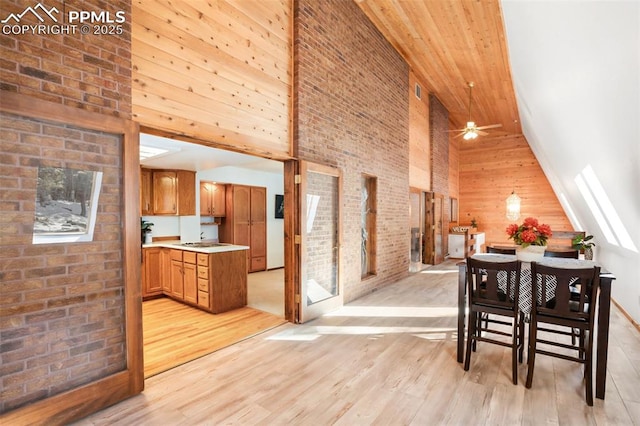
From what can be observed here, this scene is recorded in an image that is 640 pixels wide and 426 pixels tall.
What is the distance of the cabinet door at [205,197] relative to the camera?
690 cm

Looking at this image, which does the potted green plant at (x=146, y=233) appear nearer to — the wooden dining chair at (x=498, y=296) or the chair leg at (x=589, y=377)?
the wooden dining chair at (x=498, y=296)

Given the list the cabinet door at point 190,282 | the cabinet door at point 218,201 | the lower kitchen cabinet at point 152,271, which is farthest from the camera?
the cabinet door at point 218,201

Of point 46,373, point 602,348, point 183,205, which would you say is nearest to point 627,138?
point 602,348

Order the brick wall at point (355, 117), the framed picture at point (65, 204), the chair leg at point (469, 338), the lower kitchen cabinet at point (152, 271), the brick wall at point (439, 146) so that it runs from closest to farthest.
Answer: the framed picture at point (65, 204) → the chair leg at point (469, 338) → the brick wall at point (355, 117) → the lower kitchen cabinet at point (152, 271) → the brick wall at point (439, 146)

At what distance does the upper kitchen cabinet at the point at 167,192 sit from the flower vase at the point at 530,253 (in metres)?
5.60

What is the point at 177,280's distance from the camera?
5000 mm

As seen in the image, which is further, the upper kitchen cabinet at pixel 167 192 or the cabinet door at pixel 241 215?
the cabinet door at pixel 241 215

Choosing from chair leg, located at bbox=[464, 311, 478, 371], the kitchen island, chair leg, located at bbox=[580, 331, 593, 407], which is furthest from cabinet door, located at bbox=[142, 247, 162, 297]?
chair leg, located at bbox=[580, 331, 593, 407]

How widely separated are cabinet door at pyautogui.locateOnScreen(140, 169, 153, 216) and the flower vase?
19.2ft

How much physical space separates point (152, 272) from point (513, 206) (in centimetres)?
1057

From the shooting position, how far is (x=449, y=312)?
4426 millimetres

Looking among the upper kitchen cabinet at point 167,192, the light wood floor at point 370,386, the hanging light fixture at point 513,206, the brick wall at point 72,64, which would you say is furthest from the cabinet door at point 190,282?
the hanging light fixture at point 513,206

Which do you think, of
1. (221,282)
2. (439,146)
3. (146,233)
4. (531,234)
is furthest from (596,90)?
(439,146)

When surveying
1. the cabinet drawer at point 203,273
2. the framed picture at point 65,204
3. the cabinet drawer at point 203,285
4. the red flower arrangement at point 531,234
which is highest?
the framed picture at point 65,204
